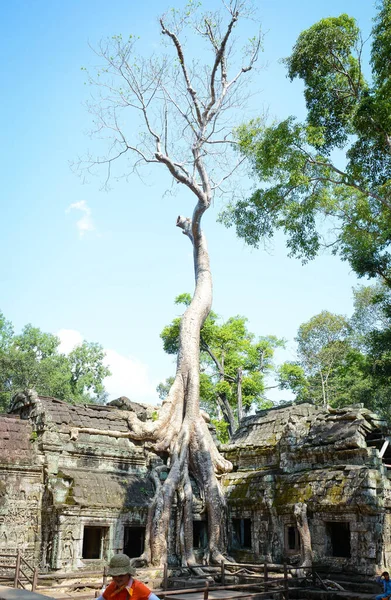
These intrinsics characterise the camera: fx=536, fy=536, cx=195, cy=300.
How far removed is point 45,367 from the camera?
3534 cm

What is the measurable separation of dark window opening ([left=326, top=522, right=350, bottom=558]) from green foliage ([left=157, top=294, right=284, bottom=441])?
1709 centimetres

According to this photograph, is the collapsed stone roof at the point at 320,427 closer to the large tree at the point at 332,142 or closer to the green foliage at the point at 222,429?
the large tree at the point at 332,142

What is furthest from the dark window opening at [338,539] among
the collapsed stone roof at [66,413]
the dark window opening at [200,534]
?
the collapsed stone roof at [66,413]

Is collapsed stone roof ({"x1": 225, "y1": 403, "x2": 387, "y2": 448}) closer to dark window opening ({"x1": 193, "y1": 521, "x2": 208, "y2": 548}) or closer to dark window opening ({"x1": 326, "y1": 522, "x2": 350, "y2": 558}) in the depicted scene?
dark window opening ({"x1": 326, "y1": 522, "x2": 350, "y2": 558})

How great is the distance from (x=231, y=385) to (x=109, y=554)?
1971cm

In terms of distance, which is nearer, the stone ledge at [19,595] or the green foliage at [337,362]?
the stone ledge at [19,595]

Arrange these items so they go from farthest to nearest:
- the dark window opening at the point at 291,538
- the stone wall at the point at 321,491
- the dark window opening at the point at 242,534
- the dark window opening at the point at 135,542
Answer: the dark window opening at the point at 242,534
the dark window opening at the point at 135,542
the dark window opening at the point at 291,538
the stone wall at the point at 321,491

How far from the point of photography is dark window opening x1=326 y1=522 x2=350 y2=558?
41.5ft

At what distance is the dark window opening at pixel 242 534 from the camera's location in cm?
1527

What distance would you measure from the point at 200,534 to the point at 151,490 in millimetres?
2004

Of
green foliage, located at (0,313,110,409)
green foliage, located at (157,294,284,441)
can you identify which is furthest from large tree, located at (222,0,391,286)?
green foliage, located at (0,313,110,409)

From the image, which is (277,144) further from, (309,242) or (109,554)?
(109,554)

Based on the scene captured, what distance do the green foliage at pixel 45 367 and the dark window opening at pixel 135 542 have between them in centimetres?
2102

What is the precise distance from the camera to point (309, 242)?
15.3 meters
